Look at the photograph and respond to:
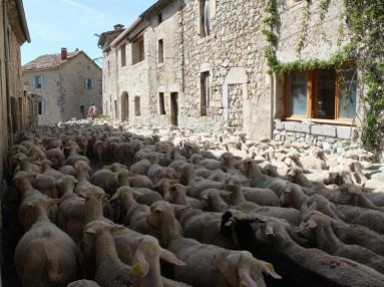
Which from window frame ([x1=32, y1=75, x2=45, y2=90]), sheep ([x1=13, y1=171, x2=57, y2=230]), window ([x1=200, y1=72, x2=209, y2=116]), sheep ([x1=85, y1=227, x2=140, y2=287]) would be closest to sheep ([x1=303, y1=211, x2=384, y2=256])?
sheep ([x1=85, y1=227, x2=140, y2=287])

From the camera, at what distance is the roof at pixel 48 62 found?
43191mm

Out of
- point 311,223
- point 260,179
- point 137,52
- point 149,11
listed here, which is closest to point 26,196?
point 260,179

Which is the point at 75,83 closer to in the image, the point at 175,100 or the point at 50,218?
the point at 175,100

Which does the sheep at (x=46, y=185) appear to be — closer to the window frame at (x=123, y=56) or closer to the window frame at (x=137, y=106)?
the window frame at (x=137, y=106)

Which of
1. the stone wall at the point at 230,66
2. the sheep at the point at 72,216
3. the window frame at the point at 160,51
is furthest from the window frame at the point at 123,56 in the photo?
the sheep at the point at 72,216

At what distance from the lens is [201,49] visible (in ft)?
55.6

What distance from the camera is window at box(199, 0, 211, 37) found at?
16.6 metres

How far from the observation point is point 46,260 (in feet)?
13.2

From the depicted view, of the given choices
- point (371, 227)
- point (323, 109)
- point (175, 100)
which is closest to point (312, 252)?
point (371, 227)

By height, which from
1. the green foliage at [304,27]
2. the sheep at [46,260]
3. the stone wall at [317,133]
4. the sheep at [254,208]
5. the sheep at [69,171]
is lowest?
the sheep at [46,260]

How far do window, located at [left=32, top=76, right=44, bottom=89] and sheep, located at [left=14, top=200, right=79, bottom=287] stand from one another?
41.4 m

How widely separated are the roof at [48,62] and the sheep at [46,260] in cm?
4056

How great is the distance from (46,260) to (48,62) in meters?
43.0

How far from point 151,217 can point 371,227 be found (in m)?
2.29
